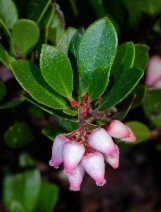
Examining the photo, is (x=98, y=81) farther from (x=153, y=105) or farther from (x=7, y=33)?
(x=153, y=105)

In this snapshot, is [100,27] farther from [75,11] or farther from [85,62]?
[75,11]

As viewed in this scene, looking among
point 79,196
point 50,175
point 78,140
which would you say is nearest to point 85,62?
point 78,140

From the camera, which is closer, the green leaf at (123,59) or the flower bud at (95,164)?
the flower bud at (95,164)

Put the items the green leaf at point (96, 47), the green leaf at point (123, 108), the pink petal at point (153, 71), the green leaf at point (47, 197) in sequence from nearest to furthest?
the green leaf at point (96, 47)
the green leaf at point (123, 108)
the pink petal at point (153, 71)
the green leaf at point (47, 197)

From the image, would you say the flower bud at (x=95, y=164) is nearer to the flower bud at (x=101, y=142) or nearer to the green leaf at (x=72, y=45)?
the flower bud at (x=101, y=142)

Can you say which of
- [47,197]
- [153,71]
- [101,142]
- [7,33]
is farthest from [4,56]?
[47,197]

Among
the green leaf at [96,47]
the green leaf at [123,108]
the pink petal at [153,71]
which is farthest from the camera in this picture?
the pink petal at [153,71]

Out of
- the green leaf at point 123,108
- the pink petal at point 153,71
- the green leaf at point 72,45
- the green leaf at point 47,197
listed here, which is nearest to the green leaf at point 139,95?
the green leaf at point 123,108
